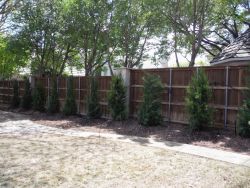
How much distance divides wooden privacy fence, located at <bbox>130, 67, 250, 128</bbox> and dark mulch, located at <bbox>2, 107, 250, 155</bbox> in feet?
1.33

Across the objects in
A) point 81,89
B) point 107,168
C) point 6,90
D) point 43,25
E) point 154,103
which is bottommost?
point 107,168

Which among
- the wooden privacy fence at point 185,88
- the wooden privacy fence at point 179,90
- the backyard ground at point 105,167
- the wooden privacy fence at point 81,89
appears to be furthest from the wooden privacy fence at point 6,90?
the backyard ground at point 105,167

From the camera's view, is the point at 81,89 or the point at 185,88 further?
the point at 81,89

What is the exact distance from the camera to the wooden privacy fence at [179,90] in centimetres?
933

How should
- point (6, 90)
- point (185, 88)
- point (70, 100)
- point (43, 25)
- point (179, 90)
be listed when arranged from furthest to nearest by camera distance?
1. point (6, 90)
2. point (43, 25)
3. point (70, 100)
4. point (179, 90)
5. point (185, 88)

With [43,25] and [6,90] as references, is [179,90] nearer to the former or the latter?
[43,25]

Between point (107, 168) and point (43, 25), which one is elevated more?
point (43, 25)

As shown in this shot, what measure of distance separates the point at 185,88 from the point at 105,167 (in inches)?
205

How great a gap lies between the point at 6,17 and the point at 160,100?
12.3m

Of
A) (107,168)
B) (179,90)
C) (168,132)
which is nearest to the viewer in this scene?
(107,168)

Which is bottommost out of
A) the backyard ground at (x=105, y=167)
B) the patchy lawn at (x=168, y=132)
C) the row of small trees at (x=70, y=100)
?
the backyard ground at (x=105, y=167)

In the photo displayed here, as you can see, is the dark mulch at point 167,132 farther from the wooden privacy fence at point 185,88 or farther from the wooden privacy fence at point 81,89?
the wooden privacy fence at point 81,89

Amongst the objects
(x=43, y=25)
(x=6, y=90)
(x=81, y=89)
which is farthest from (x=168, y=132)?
(x=6, y=90)

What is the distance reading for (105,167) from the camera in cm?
616
